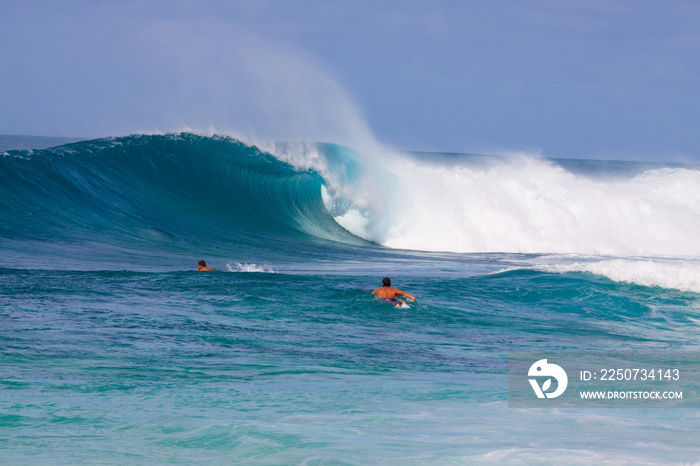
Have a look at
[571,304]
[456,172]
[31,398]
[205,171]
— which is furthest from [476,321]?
[456,172]

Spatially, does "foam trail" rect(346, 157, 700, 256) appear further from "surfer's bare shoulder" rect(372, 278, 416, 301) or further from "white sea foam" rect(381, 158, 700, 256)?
"surfer's bare shoulder" rect(372, 278, 416, 301)

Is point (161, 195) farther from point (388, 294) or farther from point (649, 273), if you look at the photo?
point (649, 273)

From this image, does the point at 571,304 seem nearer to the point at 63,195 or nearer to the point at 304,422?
the point at 304,422

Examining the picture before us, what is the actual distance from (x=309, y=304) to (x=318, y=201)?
1190 cm

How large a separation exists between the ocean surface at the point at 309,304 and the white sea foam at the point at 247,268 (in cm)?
19

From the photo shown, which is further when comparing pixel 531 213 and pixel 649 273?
pixel 531 213

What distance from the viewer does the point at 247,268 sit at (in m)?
12.7

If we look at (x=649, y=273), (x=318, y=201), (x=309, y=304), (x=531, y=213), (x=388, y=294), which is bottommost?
(x=309, y=304)

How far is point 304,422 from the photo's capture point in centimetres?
483

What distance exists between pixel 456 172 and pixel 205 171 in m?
8.49

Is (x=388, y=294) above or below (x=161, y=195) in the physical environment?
below

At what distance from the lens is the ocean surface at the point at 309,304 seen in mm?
4578

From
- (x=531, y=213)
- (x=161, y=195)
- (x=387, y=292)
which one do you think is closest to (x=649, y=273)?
(x=387, y=292)

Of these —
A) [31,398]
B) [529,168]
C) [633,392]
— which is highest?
[529,168]
